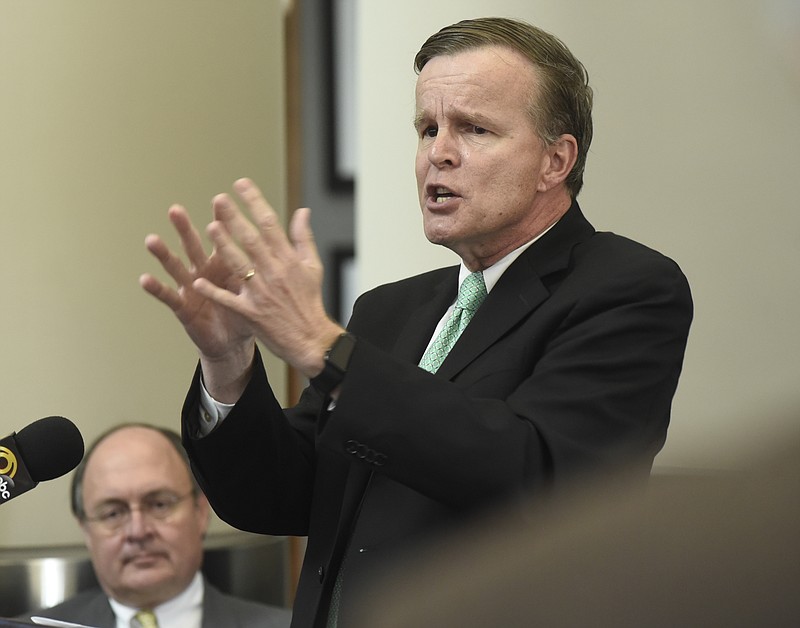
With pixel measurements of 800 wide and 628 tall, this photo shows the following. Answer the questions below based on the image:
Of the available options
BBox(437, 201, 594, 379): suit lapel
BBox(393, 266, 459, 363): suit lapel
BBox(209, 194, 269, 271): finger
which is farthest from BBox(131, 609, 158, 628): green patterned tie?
BBox(209, 194, 269, 271): finger

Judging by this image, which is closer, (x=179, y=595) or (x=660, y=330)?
(x=660, y=330)

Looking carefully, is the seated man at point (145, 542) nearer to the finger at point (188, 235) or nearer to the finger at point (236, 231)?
the finger at point (188, 235)

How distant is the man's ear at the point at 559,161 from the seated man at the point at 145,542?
5.80ft

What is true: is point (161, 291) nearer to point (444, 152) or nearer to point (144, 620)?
point (444, 152)

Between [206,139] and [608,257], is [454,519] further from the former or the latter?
[206,139]

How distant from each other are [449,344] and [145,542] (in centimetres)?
175

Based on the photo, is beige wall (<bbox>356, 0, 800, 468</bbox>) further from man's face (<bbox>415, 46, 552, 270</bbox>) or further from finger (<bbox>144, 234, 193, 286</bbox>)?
finger (<bbox>144, 234, 193, 286</bbox>)

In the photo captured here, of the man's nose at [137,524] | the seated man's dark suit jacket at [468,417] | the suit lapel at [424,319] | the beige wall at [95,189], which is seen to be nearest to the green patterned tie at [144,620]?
the man's nose at [137,524]

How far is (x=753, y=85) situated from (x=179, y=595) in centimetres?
200

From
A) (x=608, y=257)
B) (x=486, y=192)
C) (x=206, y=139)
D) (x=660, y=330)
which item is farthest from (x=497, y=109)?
(x=206, y=139)

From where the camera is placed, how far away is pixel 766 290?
2764 millimetres

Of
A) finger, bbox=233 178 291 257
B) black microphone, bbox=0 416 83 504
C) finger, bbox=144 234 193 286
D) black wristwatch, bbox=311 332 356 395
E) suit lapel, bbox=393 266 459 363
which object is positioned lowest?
black microphone, bbox=0 416 83 504

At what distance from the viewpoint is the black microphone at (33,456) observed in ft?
4.88

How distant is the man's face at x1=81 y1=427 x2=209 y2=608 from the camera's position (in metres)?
3.36
